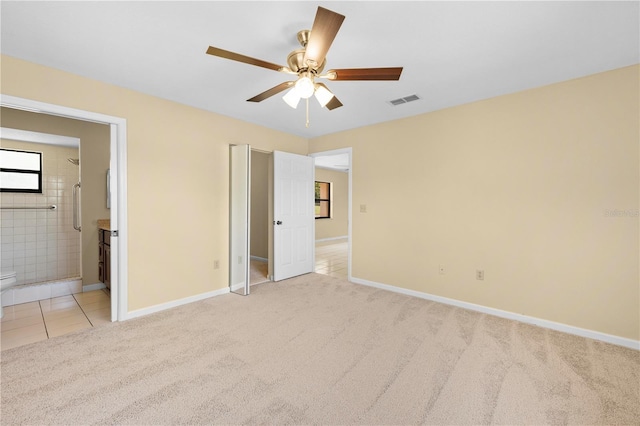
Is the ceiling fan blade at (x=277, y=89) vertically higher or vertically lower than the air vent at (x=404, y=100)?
lower

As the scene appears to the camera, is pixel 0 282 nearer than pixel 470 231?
Yes

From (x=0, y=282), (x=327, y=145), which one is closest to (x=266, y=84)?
(x=327, y=145)

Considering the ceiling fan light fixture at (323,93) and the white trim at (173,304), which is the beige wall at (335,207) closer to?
the white trim at (173,304)

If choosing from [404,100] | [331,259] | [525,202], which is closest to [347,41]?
[404,100]

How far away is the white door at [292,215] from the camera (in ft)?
14.5

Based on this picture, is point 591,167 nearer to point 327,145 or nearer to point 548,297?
point 548,297

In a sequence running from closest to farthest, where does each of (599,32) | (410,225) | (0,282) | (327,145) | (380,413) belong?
(380,413)
(599,32)
(0,282)
(410,225)
(327,145)

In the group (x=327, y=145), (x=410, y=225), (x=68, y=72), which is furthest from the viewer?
(x=327, y=145)

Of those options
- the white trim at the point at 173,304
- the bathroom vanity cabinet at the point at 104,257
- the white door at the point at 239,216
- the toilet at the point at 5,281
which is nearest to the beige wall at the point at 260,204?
the white door at the point at 239,216

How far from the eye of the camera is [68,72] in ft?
8.46

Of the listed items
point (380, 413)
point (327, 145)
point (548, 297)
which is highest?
point (327, 145)

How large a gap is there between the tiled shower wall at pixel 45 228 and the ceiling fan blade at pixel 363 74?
179 inches

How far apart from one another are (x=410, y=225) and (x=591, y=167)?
188 cm

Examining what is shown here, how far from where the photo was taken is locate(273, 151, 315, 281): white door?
442 cm
